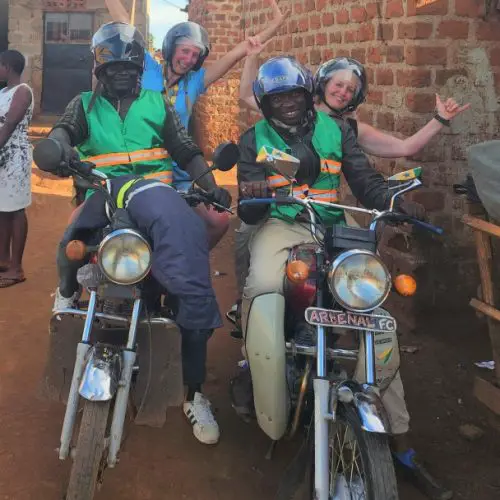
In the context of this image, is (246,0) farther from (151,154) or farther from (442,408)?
(442,408)

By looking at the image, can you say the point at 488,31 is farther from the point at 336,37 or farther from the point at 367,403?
the point at 367,403

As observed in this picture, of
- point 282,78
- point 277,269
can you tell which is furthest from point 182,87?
point 277,269

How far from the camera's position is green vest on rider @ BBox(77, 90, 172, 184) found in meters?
3.14

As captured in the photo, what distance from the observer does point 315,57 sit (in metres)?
5.73

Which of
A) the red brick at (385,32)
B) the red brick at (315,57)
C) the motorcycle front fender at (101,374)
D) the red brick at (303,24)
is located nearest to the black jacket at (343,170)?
the motorcycle front fender at (101,374)

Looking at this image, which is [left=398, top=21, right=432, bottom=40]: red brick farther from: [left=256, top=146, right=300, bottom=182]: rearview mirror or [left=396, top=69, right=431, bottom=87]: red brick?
[left=256, top=146, right=300, bottom=182]: rearview mirror

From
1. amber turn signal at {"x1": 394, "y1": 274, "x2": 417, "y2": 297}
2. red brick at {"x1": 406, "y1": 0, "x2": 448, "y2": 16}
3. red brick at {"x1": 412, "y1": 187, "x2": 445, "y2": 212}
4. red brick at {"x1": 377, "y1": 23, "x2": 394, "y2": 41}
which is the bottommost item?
amber turn signal at {"x1": 394, "y1": 274, "x2": 417, "y2": 297}

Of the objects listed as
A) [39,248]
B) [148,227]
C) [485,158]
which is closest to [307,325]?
[148,227]

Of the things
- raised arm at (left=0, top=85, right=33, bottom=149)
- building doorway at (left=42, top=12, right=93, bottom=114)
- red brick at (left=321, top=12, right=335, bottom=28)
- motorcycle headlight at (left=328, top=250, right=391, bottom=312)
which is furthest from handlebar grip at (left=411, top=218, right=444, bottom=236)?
building doorway at (left=42, top=12, right=93, bottom=114)

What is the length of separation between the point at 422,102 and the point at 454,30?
1.61 ft

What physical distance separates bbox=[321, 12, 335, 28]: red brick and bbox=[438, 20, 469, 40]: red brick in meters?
1.31

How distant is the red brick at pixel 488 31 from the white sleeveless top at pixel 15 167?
3.48m

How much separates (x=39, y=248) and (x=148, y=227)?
15.0ft

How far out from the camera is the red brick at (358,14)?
189 inches
